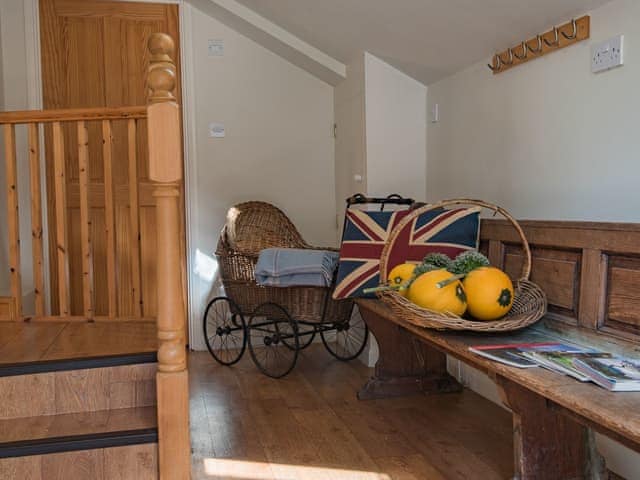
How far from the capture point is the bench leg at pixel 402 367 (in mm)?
2947

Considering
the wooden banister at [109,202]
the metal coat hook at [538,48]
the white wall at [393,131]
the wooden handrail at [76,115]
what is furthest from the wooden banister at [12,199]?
the metal coat hook at [538,48]

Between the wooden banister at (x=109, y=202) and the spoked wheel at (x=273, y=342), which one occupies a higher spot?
the wooden banister at (x=109, y=202)

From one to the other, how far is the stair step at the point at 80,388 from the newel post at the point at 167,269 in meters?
0.23

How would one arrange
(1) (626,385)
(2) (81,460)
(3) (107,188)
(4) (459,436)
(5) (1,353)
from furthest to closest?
(3) (107,188) → (4) (459,436) → (5) (1,353) → (2) (81,460) → (1) (626,385)

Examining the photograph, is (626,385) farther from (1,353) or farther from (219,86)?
(219,86)

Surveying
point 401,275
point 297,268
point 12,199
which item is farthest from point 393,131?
point 12,199

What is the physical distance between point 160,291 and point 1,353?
72 centimetres

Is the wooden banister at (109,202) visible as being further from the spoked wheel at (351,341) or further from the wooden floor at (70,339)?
the spoked wheel at (351,341)

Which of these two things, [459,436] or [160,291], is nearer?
[160,291]

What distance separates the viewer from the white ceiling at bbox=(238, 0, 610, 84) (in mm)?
2422

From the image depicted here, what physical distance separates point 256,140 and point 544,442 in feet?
9.65

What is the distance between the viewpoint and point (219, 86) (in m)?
4.15

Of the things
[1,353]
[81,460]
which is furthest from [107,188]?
[81,460]

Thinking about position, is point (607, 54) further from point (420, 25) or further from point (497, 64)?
point (420, 25)
